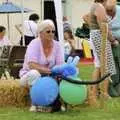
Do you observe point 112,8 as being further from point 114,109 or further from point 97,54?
point 114,109

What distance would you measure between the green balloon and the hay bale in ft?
2.68

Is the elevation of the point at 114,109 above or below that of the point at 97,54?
below

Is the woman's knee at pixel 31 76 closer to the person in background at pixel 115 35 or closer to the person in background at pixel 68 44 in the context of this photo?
the person in background at pixel 115 35

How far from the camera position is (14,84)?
28.7ft

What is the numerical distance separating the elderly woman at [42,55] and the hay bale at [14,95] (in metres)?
0.22

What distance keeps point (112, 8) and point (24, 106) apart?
6.88 feet

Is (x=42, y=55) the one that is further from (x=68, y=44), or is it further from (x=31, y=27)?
(x=31, y=27)

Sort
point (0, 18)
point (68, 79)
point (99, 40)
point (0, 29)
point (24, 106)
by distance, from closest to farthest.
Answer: point (68, 79)
point (24, 106)
point (99, 40)
point (0, 29)
point (0, 18)

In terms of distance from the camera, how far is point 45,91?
7918mm

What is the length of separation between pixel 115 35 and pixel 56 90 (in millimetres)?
2109

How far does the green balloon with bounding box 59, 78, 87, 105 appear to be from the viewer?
25.8 feet

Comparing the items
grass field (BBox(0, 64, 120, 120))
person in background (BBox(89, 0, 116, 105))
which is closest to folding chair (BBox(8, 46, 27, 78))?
person in background (BBox(89, 0, 116, 105))

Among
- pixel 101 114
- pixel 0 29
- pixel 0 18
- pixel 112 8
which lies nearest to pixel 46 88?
pixel 101 114

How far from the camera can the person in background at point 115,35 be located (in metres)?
9.52
